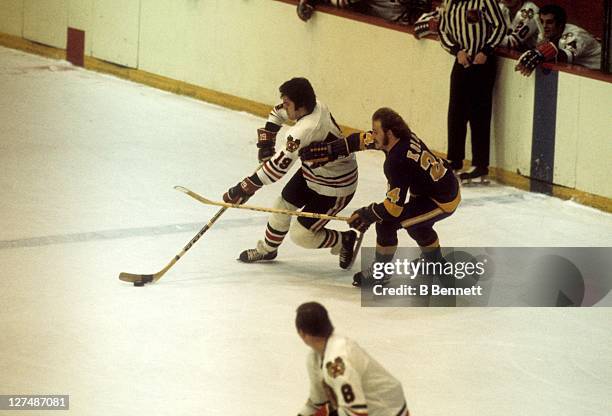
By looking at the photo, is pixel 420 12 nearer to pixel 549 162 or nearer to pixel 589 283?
pixel 549 162

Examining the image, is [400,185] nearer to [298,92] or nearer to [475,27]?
[298,92]

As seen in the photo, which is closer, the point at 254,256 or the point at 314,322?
the point at 314,322

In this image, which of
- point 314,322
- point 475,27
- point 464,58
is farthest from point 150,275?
point 475,27

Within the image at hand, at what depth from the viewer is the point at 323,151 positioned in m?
6.78

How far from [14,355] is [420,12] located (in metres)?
4.85

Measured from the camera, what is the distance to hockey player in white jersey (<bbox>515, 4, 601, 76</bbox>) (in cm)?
866

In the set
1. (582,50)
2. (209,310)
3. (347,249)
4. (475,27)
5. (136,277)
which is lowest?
(209,310)

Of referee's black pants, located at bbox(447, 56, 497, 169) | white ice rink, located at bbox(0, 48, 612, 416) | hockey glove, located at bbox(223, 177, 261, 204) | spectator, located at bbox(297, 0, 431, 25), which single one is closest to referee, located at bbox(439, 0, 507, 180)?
referee's black pants, located at bbox(447, 56, 497, 169)

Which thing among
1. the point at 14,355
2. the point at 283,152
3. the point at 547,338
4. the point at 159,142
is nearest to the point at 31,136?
the point at 159,142

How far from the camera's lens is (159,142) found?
9.91m

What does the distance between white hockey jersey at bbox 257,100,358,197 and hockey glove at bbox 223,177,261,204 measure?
6 cm

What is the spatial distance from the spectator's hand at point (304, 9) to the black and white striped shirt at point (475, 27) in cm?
156

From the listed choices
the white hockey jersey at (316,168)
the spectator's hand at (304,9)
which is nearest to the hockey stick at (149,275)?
the white hockey jersey at (316,168)

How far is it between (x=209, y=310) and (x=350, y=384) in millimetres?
2544
